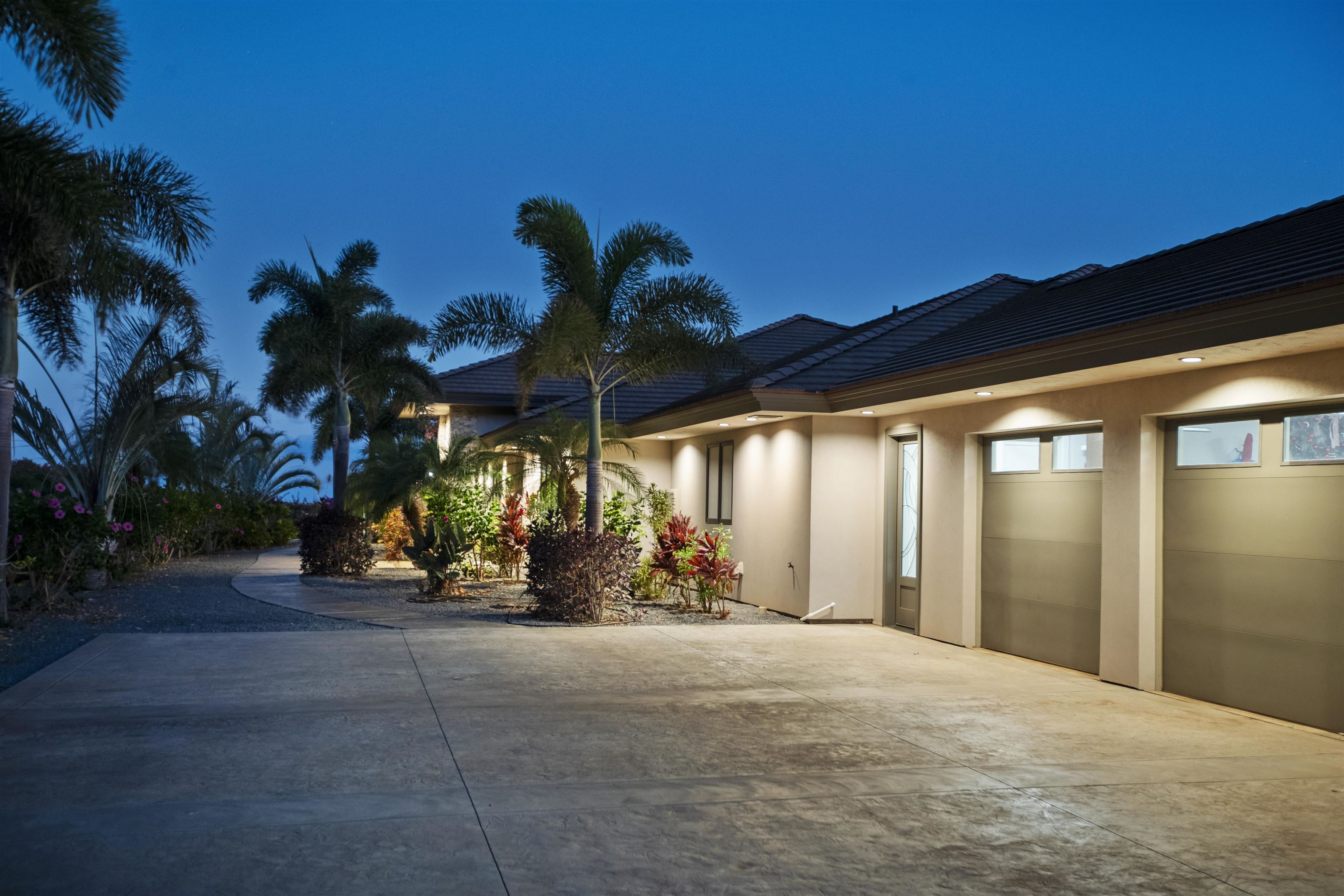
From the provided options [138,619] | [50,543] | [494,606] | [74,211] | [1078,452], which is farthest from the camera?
[494,606]

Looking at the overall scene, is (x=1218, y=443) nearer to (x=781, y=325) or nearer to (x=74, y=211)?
Answer: (x=74, y=211)

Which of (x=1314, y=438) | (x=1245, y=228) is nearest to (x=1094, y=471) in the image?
(x=1314, y=438)

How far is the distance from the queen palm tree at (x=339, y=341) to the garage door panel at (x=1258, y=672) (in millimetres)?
16549

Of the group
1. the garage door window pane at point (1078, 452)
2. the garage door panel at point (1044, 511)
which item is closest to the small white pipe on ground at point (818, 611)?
the garage door panel at point (1044, 511)

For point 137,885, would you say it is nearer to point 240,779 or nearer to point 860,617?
point 240,779

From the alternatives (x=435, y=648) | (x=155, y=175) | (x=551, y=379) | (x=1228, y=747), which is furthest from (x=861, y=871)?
(x=551, y=379)

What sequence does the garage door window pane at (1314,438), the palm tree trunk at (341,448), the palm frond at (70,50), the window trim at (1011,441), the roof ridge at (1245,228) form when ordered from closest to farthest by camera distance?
the garage door window pane at (1314,438), the palm frond at (70,50), the roof ridge at (1245,228), the window trim at (1011,441), the palm tree trunk at (341,448)

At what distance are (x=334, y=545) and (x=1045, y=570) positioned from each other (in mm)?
14287

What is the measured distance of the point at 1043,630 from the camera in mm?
11398

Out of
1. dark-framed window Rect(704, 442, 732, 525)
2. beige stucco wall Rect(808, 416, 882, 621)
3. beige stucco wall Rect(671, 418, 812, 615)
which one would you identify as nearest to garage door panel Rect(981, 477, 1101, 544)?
beige stucco wall Rect(808, 416, 882, 621)

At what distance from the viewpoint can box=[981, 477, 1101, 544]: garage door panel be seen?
421 inches

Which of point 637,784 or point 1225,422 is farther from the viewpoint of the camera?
point 1225,422

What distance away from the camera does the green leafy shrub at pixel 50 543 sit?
43.1 feet

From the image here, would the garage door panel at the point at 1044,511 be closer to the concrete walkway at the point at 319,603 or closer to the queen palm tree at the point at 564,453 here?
the queen palm tree at the point at 564,453
